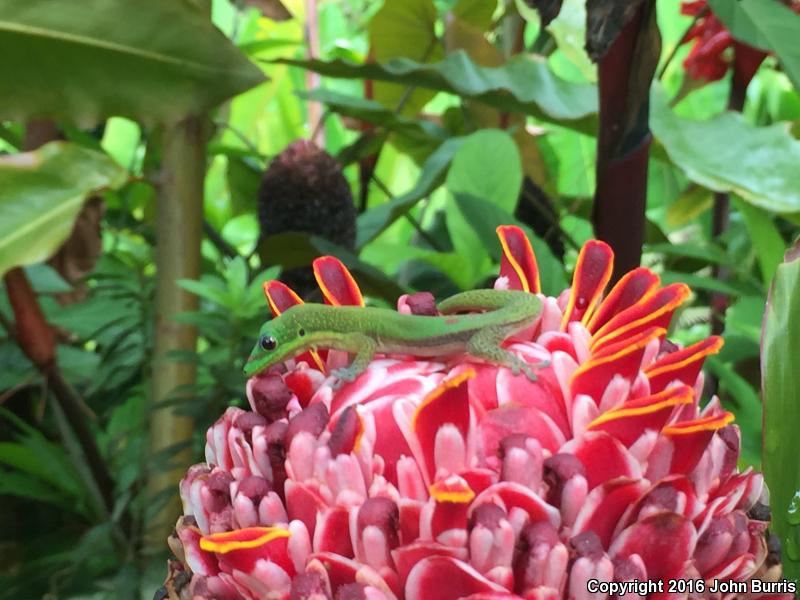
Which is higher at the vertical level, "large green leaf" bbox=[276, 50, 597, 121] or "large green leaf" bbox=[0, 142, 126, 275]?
"large green leaf" bbox=[276, 50, 597, 121]

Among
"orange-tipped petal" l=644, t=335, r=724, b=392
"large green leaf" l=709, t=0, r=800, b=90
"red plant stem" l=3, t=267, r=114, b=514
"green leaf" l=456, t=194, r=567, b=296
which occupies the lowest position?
"red plant stem" l=3, t=267, r=114, b=514

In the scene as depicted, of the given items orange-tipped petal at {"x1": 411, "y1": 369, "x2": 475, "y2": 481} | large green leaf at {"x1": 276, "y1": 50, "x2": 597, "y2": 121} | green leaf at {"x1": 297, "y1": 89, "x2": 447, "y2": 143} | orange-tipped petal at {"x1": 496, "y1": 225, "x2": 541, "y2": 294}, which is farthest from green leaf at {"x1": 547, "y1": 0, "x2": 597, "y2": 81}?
orange-tipped petal at {"x1": 411, "y1": 369, "x2": 475, "y2": 481}

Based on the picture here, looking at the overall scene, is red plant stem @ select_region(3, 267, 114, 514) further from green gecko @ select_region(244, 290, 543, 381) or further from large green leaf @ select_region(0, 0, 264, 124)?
green gecko @ select_region(244, 290, 543, 381)

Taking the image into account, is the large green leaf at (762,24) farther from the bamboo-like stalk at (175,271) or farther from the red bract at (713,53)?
the bamboo-like stalk at (175,271)

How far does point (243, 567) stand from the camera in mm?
239

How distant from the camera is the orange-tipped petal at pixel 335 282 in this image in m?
0.32

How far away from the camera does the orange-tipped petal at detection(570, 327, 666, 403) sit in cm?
25

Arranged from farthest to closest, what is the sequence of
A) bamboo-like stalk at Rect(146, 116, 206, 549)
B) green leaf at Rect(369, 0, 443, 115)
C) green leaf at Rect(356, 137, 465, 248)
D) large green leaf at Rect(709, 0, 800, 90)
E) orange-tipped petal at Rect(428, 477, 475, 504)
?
green leaf at Rect(369, 0, 443, 115)
green leaf at Rect(356, 137, 465, 248)
bamboo-like stalk at Rect(146, 116, 206, 549)
large green leaf at Rect(709, 0, 800, 90)
orange-tipped petal at Rect(428, 477, 475, 504)

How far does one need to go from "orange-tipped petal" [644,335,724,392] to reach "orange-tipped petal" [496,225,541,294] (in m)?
0.07

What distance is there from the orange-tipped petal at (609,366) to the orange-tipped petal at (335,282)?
0.33 feet

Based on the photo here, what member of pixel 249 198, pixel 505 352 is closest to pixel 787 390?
pixel 505 352

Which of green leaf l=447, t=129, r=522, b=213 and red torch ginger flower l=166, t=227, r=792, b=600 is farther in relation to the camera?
green leaf l=447, t=129, r=522, b=213

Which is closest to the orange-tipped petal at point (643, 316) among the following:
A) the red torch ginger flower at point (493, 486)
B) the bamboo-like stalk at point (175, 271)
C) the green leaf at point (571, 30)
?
the red torch ginger flower at point (493, 486)

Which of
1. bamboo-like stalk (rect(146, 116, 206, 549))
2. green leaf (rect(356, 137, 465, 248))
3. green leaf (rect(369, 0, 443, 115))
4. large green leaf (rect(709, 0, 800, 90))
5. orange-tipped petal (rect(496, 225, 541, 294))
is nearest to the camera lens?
orange-tipped petal (rect(496, 225, 541, 294))
